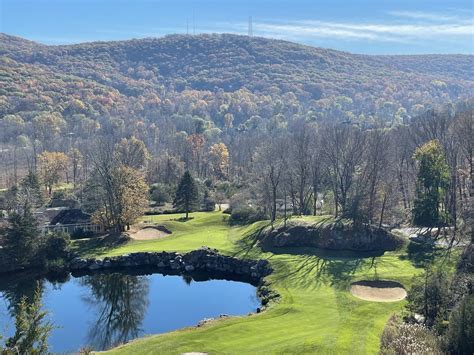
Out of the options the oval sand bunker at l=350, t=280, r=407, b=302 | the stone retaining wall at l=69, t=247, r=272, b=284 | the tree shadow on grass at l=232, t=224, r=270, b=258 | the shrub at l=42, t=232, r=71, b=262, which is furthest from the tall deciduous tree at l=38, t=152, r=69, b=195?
the oval sand bunker at l=350, t=280, r=407, b=302

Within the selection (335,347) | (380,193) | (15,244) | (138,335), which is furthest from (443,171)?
(15,244)

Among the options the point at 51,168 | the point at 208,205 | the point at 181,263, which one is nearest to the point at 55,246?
the point at 181,263

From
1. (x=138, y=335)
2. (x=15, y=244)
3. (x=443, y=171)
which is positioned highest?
(x=443, y=171)

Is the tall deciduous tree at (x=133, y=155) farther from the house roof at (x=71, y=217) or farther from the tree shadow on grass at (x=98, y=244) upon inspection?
the tree shadow on grass at (x=98, y=244)

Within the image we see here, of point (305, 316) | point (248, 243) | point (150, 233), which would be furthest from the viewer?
point (150, 233)

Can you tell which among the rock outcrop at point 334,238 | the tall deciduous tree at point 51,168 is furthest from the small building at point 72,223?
the tall deciduous tree at point 51,168

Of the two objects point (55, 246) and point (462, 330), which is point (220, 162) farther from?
point (462, 330)

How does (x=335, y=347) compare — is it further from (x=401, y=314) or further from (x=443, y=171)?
(x=443, y=171)
